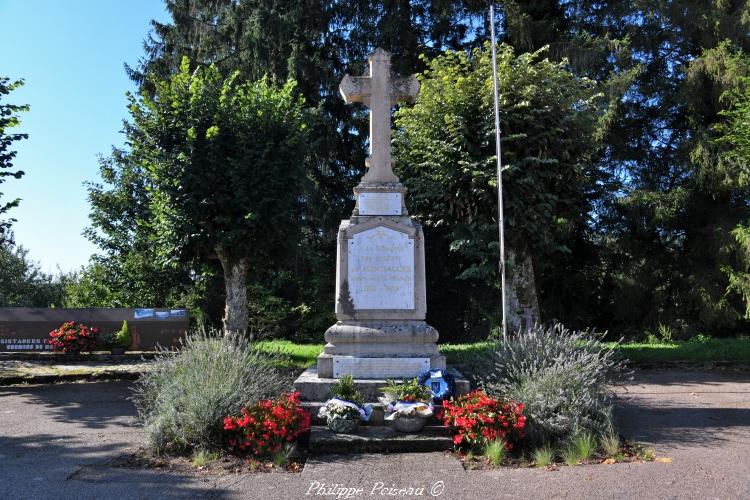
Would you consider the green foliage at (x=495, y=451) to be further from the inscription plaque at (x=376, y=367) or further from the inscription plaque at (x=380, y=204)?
the inscription plaque at (x=380, y=204)

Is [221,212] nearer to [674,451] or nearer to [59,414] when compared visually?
[59,414]

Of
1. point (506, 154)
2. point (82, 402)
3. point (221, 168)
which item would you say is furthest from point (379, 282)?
point (221, 168)

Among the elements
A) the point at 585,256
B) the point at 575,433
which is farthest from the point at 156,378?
the point at 585,256

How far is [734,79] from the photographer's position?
677 inches

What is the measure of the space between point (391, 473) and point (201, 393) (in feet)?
7.46

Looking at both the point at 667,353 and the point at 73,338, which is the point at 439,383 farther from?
the point at 73,338

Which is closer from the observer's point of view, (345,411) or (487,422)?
(487,422)

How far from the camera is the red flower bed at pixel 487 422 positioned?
5.98 m

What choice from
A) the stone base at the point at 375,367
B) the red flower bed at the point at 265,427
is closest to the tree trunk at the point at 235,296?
the stone base at the point at 375,367

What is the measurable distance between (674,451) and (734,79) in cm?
1519

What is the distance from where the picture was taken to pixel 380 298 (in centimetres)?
842

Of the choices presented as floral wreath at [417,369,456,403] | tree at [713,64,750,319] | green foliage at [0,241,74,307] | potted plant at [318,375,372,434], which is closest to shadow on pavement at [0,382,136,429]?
potted plant at [318,375,372,434]

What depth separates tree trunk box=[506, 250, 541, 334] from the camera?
1399 centimetres

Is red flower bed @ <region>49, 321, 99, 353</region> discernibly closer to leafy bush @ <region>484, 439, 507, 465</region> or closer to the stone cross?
the stone cross
